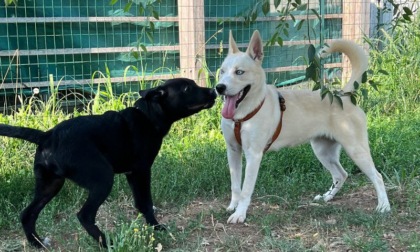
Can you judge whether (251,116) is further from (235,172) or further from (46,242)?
(46,242)

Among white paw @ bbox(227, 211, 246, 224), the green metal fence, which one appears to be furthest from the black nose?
the green metal fence

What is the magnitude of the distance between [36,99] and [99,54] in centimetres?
108

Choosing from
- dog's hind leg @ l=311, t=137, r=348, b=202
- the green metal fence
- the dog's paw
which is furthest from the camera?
the green metal fence

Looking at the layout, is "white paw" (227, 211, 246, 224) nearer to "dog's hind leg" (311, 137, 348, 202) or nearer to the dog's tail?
"dog's hind leg" (311, 137, 348, 202)

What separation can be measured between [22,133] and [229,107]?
1384 millimetres

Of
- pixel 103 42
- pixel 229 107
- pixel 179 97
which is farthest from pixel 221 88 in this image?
pixel 103 42

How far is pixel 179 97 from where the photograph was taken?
11.7 feet

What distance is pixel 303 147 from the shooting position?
5105 mm

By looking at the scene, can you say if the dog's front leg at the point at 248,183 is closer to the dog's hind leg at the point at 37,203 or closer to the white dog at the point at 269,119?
the white dog at the point at 269,119

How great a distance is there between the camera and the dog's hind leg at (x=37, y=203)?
3172 millimetres

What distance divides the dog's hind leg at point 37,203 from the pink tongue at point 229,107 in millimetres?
1190

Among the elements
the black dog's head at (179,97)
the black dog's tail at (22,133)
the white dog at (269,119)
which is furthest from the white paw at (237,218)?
the black dog's tail at (22,133)


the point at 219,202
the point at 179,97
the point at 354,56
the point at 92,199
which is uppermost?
the point at 354,56

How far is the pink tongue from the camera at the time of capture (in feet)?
11.8
